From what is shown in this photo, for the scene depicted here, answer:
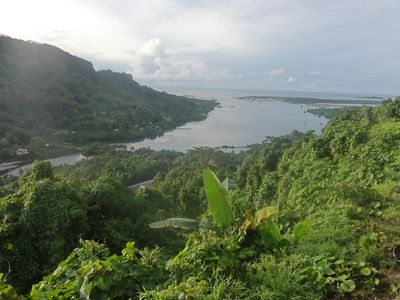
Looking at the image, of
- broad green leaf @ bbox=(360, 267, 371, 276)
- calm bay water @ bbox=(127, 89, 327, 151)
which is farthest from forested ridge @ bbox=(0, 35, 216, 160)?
broad green leaf @ bbox=(360, 267, 371, 276)

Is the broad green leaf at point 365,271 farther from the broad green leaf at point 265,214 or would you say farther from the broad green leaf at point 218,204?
the broad green leaf at point 218,204

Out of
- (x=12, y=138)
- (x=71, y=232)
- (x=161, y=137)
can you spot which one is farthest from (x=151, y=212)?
(x=161, y=137)

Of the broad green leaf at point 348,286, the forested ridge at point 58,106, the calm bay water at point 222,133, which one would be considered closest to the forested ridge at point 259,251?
the broad green leaf at point 348,286

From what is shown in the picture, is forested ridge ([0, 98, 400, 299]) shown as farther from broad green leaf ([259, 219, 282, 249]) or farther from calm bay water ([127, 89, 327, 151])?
calm bay water ([127, 89, 327, 151])

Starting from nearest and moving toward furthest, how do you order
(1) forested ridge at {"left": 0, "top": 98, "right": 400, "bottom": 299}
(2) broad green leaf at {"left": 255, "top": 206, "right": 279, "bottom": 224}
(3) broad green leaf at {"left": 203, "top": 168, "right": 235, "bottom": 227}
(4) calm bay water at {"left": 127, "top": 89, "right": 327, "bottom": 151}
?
(1) forested ridge at {"left": 0, "top": 98, "right": 400, "bottom": 299}, (2) broad green leaf at {"left": 255, "top": 206, "right": 279, "bottom": 224}, (3) broad green leaf at {"left": 203, "top": 168, "right": 235, "bottom": 227}, (4) calm bay water at {"left": 127, "top": 89, "right": 327, "bottom": 151}

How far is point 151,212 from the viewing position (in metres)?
12.6

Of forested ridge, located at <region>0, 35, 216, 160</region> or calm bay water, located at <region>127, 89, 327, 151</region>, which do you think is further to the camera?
calm bay water, located at <region>127, 89, 327, 151</region>

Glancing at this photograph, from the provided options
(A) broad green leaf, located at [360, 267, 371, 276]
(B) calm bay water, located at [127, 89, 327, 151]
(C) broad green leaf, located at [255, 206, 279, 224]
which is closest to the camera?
(A) broad green leaf, located at [360, 267, 371, 276]

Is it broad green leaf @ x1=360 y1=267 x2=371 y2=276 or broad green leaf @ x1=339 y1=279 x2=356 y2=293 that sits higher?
broad green leaf @ x1=360 y1=267 x2=371 y2=276

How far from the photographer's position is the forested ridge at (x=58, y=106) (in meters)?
62.6

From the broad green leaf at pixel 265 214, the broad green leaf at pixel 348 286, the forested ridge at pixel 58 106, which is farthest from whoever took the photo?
the forested ridge at pixel 58 106

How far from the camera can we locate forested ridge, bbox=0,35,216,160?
62562 millimetres

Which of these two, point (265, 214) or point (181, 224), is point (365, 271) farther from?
point (181, 224)

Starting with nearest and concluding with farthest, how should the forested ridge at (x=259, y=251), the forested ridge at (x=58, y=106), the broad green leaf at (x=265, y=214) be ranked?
the forested ridge at (x=259, y=251)
the broad green leaf at (x=265, y=214)
the forested ridge at (x=58, y=106)
